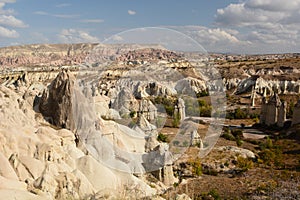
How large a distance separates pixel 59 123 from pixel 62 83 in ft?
5.97

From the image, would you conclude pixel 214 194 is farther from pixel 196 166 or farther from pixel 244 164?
pixel 244 164

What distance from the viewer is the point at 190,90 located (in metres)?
34.6

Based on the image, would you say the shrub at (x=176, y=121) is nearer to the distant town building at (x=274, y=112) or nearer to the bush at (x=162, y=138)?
the bush at (x=162, y=138)

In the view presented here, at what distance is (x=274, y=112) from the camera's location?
28953 mm

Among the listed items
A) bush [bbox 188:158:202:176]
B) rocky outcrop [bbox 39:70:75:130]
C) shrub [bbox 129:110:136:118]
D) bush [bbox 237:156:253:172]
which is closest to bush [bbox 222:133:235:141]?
bush [bbox 237:156:253:172]

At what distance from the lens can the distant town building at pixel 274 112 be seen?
2852cm

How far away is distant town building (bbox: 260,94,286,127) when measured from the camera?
2852 centimetres

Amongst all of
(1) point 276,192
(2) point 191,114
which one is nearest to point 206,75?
(2) point 191,114

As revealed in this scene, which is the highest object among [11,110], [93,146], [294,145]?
[11,110]

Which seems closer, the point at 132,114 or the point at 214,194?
the point at 214,194

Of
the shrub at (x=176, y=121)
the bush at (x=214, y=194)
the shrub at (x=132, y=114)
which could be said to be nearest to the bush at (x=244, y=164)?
the bush at (x=214, y=194)

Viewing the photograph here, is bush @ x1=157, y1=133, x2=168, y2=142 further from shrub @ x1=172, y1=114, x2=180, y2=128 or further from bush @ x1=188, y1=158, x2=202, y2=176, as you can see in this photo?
shrub @ x1=172, y1=114, x2=180, y2=128

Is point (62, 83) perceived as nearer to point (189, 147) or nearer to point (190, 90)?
point (189, 147)

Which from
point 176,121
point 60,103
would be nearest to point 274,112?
point 176,121
